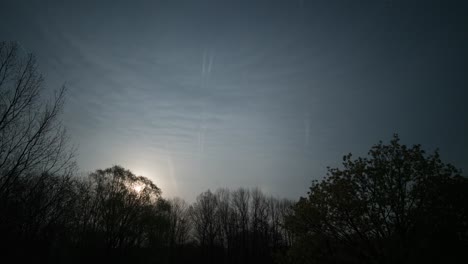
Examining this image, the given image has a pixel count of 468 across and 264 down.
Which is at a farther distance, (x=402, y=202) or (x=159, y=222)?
(x=159, y=222)

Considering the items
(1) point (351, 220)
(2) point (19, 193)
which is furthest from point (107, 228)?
(1) point (351, 220)

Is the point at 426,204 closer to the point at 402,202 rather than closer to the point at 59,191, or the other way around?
the point at 402,202

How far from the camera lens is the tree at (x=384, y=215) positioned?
11.3 meters

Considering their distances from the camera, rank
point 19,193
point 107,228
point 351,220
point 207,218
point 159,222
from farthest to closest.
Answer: point 207,218 < point 159,222 < point 107,228 < point 351,220 < point 19,193

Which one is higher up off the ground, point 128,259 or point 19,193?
point 19,193

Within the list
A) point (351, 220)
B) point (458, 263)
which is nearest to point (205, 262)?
point (351, 220)

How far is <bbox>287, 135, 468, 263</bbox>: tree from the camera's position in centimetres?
1126

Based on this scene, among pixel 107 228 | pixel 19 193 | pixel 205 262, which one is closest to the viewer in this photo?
pixel 19 193

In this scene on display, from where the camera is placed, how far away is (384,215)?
41.8 feet

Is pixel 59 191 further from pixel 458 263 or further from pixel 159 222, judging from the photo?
pixel 159 222

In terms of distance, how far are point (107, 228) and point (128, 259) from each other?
21.8ft

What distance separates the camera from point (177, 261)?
164 feet

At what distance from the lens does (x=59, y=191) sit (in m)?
8.38

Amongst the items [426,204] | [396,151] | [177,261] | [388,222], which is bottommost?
[177,261]
